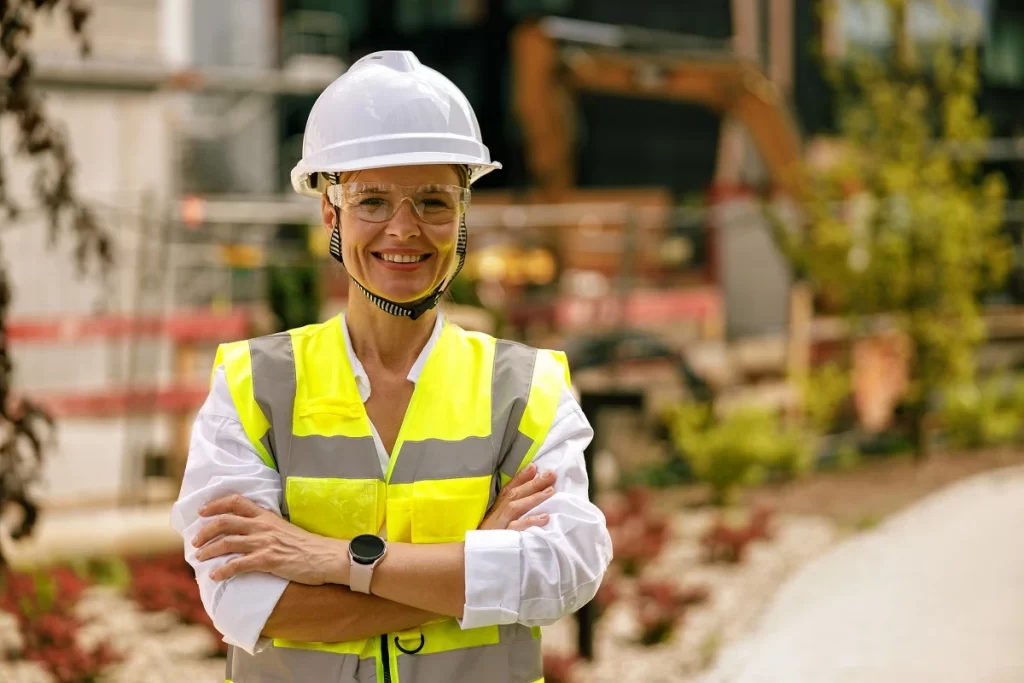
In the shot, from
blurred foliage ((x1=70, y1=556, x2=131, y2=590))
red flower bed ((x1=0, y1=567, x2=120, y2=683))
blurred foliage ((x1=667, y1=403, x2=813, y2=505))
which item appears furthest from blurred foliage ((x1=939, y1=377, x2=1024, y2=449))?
red flower bed ((x1=0, y1=567, x2=120, y2=683))

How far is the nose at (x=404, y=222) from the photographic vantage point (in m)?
2.04

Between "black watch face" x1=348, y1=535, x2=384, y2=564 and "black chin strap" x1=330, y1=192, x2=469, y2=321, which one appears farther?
"black chin strap" x1=330, y1=192, x2=469, y2=321

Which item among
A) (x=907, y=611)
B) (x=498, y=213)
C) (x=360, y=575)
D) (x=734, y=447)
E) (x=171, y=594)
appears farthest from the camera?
(x=498, y=213)

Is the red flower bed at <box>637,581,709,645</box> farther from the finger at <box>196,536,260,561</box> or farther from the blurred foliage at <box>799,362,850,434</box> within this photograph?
the blurred foliage at <box>799,362,850,434</box>

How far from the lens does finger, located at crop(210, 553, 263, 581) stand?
76.5 inches

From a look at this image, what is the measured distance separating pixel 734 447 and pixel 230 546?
6393 mm

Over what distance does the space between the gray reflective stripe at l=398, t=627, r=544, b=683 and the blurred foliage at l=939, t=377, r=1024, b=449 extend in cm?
825

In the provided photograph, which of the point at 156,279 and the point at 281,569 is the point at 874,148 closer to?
the point at 156,279

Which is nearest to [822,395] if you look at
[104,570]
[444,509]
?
[104,570]

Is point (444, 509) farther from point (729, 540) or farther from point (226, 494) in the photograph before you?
point (729, 540)

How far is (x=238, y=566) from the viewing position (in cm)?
195

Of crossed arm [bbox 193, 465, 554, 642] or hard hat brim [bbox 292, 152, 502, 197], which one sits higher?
hard hat brim [bbox 292, 152, 502, 197]

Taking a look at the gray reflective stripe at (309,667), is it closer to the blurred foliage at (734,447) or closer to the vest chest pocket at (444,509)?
the vest chest pocket at (444,509)

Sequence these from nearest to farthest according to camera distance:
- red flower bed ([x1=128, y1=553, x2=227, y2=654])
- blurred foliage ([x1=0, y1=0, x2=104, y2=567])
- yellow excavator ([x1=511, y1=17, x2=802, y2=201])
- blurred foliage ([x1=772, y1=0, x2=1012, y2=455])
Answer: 1. blurred foliage ([x1=0, y1=0, x2=104, y2=567])
2. red flower bed ([x1=128, y1=553, x2=227, y2=654])
3. blurred foliage ([x1=772, y1=0, x2=1012, y2=455])
4. yellow excavator ([x1=511, y1=17, x2=802, y2=201])
